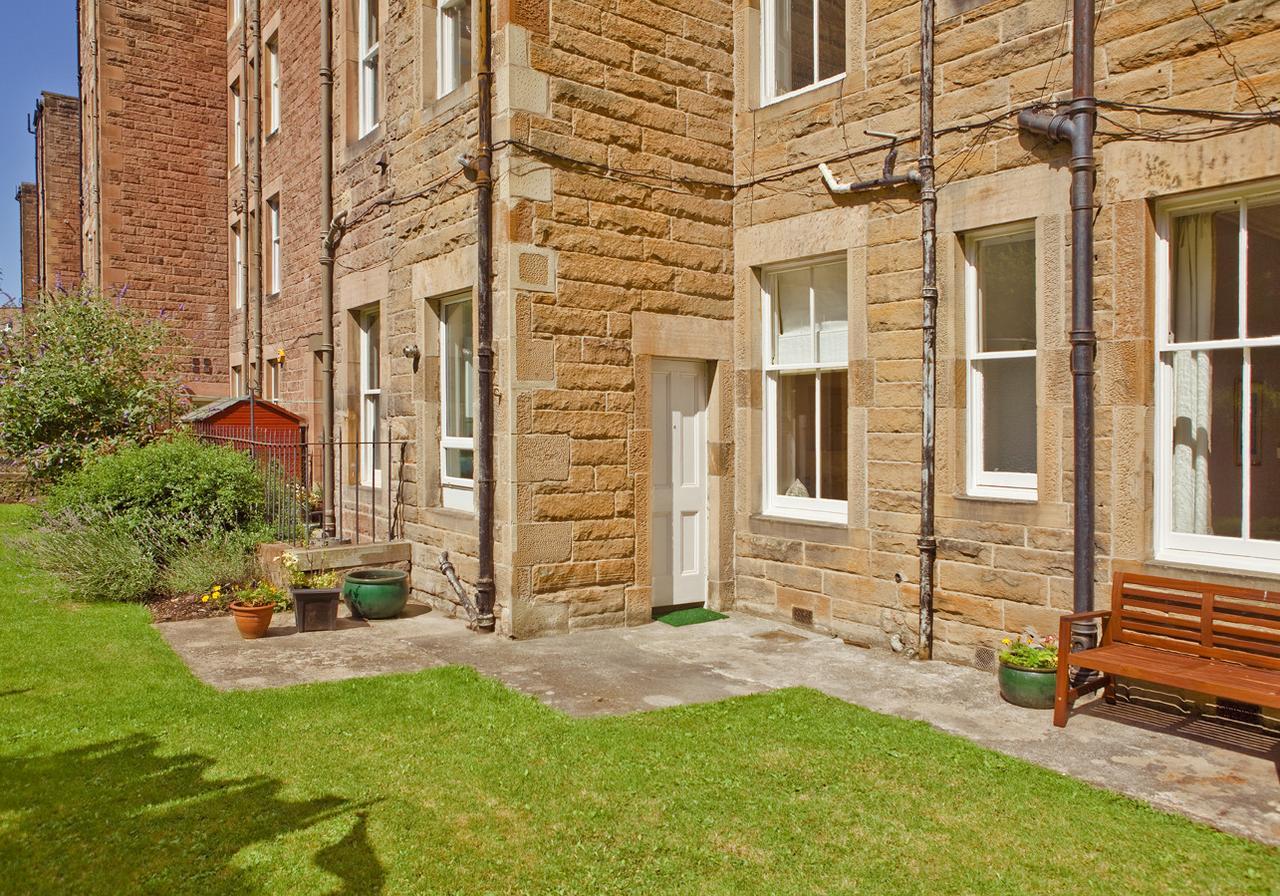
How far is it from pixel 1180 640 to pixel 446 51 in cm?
789

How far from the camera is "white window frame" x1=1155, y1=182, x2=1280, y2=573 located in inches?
226

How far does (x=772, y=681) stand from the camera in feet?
21.6

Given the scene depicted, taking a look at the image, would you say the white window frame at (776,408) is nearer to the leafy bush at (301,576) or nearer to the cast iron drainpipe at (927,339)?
the cast iron drainpipe at (927,339)

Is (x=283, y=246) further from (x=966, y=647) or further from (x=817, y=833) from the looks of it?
(x=817, y=833)

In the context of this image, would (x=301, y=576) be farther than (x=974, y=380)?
Yes

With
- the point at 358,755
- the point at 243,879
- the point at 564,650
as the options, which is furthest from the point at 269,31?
the point at 243,879

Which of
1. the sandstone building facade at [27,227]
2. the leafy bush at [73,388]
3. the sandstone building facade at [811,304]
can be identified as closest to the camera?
the sandstone building facade at [811,304]

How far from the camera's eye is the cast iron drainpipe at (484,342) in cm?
789

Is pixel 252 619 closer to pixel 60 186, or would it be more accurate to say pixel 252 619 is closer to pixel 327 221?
pixel 327 221

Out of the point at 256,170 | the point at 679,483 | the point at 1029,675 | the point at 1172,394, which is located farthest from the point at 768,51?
the point at 256,170

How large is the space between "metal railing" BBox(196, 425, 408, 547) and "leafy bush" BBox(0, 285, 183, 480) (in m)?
1.89

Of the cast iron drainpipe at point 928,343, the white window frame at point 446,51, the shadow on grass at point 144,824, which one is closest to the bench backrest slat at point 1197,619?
the cast iron drainpipe at point 928,343

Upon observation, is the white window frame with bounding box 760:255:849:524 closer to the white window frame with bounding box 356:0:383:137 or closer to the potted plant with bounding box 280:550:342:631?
the potted plant with bounding box 280:550:342:631

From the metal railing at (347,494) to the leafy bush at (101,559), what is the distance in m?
1.33
